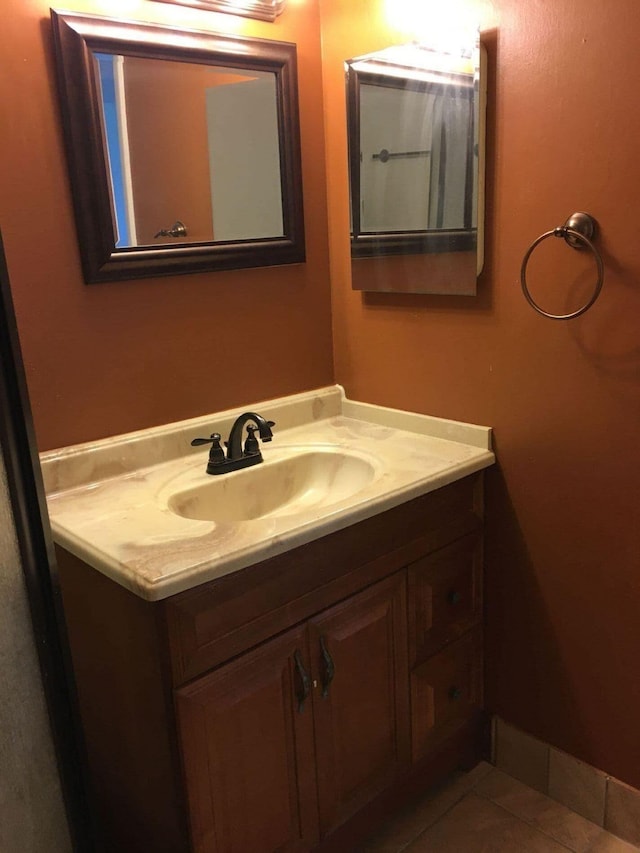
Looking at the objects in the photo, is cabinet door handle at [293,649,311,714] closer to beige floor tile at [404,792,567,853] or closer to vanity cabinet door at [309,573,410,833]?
vanity cabinet door at [309,573,410,833]

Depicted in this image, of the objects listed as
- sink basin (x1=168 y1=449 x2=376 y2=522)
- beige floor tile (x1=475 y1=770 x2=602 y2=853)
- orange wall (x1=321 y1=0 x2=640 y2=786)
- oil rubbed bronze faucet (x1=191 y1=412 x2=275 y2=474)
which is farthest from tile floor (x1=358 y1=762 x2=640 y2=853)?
oil rubbed bronze faucet (x1=191 y1=412 x2=275 y2=474)

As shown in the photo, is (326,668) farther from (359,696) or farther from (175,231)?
(175,231)

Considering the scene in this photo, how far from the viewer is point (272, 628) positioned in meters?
1.36

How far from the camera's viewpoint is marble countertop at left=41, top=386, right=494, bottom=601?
1239 millimetres

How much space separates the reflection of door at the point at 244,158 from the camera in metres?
1.69

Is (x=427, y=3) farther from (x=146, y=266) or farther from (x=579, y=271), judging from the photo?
(x=146, y=266)

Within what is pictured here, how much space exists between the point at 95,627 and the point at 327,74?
1.42 meters

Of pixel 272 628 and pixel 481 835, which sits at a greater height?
pixel 272 628

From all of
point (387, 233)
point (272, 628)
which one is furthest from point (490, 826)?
point (387, 233)

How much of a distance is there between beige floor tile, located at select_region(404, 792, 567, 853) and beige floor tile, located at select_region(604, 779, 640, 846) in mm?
131

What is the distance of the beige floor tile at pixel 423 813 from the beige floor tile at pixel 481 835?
0.07ft

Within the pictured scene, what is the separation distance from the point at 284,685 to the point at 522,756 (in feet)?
2.61

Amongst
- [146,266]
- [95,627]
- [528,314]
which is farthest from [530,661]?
[146,266]

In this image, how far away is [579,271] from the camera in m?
1.48
